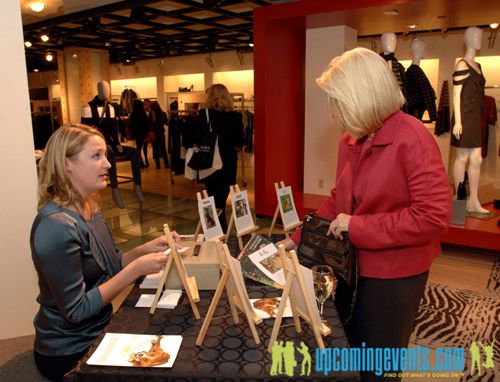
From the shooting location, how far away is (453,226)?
4.38 m

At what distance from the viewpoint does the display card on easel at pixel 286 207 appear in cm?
313

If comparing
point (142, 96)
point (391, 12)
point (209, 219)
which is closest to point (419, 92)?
point (391, 12)

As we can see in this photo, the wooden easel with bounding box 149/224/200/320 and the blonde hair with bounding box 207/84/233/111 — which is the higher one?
the blonde hair with bounding box 207/84/233/111

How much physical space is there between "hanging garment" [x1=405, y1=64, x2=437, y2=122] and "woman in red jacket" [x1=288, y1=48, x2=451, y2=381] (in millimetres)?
3420

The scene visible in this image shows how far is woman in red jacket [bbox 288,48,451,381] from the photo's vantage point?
1.42 m

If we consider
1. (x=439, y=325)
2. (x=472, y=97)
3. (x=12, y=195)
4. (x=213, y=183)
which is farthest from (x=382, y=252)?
(x=472, y=97)

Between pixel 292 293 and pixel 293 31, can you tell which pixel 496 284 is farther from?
pixel 293 31

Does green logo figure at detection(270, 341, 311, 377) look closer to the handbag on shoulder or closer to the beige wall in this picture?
the beige wall

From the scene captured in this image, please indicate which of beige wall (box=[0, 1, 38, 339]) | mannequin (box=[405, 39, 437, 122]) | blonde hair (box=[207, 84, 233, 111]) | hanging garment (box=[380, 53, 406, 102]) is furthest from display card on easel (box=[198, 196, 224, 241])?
mannequin (box=[405, 39, 437, 122])

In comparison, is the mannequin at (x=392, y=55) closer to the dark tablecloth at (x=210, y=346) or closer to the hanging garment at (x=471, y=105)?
the hanging garment at (x=471, y=105)

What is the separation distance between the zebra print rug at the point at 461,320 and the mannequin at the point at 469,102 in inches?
63.4

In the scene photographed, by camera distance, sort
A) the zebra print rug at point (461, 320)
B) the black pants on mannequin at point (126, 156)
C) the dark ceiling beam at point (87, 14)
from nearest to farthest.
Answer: the zebra print rug at point (461, 320)
the black pants on mannequin at point (126, 156)
the dark ceiling beam at point (87, 14)

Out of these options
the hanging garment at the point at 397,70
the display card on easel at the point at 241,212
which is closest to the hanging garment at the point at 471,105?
the hanging garment at the point at 397,70

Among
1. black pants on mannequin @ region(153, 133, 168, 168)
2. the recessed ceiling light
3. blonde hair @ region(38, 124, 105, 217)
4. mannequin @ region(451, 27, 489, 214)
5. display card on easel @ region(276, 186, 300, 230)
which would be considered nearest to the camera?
blonde hair @ region(38, 124, 105, 217)
